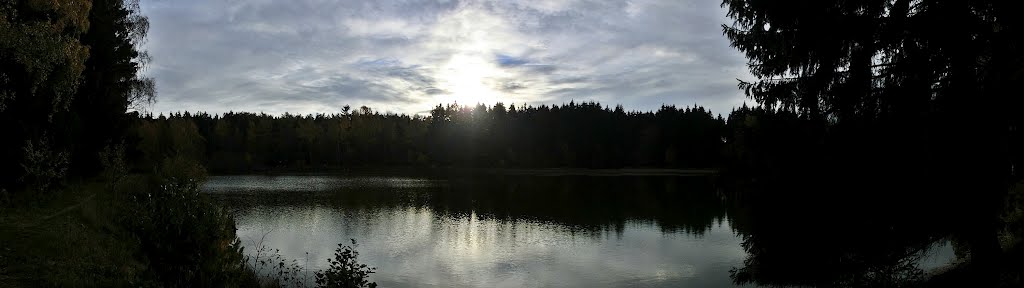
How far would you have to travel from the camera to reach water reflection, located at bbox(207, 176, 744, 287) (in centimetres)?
2075

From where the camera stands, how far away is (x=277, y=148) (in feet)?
418

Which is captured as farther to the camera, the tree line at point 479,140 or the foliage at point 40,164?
the tree line at point 479,140

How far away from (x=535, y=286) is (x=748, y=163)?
28.3 ft

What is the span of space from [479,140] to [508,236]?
94.4 meters

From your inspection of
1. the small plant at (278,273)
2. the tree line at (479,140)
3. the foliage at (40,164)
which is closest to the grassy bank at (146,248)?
the small plant at (278,273)

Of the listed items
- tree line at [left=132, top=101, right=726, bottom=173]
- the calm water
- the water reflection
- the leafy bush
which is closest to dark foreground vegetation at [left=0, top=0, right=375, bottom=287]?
the leafy bush

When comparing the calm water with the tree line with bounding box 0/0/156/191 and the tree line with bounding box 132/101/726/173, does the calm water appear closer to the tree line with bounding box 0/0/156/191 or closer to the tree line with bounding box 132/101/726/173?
the tree line with bounding box 0/0/156/191

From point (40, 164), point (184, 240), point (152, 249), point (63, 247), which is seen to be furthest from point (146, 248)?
point (40, 164)

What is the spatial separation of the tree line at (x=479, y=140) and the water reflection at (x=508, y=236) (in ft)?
208

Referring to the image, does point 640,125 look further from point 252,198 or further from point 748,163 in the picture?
point 748,163

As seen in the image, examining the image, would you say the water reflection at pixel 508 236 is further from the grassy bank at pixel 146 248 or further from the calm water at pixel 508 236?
the grassy bank at pixel 146 248

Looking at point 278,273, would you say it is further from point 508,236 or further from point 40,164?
point 508,236

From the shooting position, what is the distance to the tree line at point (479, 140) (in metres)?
113

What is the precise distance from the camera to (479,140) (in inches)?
4867
